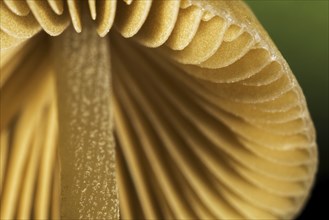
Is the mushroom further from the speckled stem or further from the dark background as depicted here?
the dark background

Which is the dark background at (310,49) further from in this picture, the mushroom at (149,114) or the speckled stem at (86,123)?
the speckled stem at (86,123)

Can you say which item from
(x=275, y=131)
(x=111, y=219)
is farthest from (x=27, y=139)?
(x=275, y=131)

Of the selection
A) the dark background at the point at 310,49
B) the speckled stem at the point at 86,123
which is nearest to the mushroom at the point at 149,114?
the speckled stem at the point at 86,123

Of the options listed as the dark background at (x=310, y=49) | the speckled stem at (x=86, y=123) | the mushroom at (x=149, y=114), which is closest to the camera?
the mushroom at (x=149, y=114)

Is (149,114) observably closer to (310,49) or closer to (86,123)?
(86,123)

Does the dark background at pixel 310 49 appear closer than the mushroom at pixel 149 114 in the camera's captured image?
No

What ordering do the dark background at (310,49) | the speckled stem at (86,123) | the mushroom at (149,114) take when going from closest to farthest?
1. the mushroom at (149,114)
2. the speckled stem at (86,123)
3. the dark background at (310,49)

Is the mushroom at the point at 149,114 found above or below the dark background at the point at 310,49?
below

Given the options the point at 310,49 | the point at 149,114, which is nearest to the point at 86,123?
the point at 149,114

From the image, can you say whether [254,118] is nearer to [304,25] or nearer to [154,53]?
[154,53]
